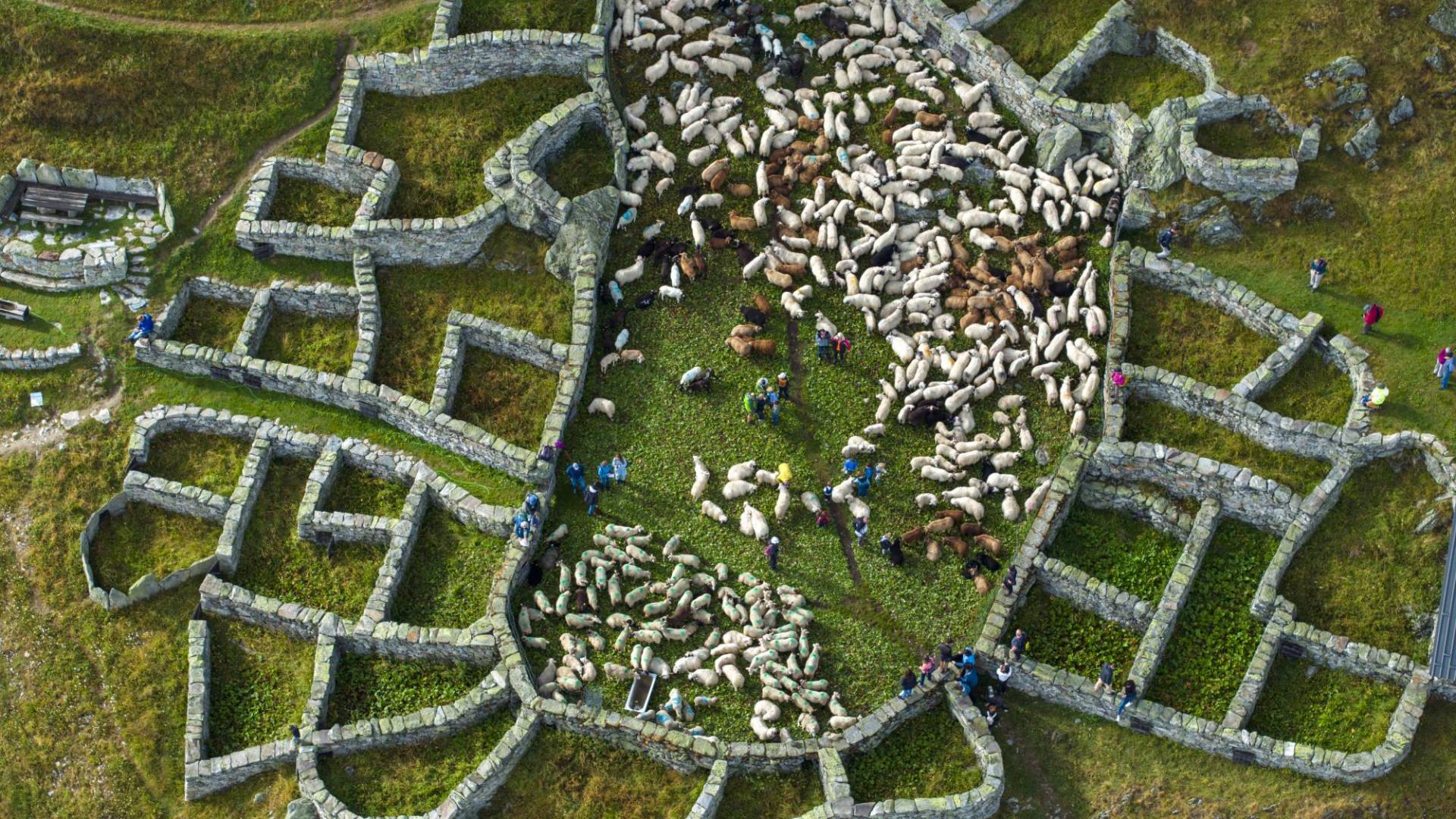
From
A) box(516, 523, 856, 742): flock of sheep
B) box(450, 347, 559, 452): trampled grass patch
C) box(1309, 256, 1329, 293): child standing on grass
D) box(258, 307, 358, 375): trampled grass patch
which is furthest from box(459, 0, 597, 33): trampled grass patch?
box(1309, 256, 1329, 293): child standing on grass

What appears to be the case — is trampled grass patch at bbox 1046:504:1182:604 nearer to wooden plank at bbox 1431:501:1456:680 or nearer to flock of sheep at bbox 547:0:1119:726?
flock of sheep at bbox 547:0:1119:726

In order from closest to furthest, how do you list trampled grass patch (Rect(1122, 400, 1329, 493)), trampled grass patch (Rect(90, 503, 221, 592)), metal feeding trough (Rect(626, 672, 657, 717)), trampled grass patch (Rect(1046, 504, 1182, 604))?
metal feeding trough (Rect(626, 672, 657, 717))
trampled grass patch (Rect(1046, 504, 1182, 604))
trampled grass patch (Rect(1122, 400, 1329, 493))
trampled grass patch (Rect(90, 503, 221, 592))

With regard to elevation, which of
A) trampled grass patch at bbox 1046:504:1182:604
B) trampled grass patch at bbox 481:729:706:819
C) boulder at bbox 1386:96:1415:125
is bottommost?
trampled grass patch at bbox 481:729:706:819

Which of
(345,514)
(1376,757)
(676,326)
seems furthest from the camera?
(676,326)

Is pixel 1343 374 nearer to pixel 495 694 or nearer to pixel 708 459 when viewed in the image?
pixel 708 459

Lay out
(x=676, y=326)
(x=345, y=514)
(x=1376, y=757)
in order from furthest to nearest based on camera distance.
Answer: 1. (x=676, y=326)
2. (x=345, y=514)
3. (x=1376, y=757)

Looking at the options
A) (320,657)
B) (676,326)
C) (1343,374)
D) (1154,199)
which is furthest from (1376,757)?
(320,657)

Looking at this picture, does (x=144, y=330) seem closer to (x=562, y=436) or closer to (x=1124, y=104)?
(x=562, y=436)
